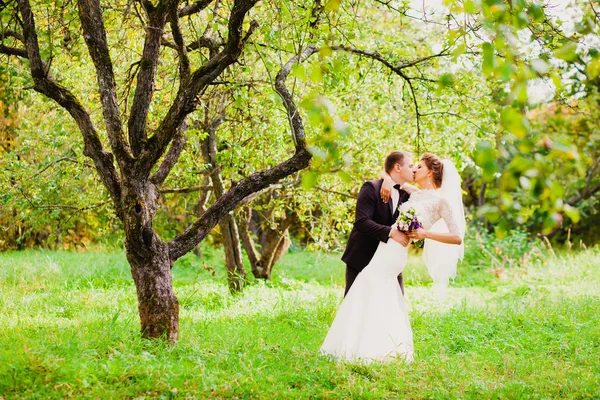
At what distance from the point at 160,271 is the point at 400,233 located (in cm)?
226

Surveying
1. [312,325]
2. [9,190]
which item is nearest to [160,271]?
[312,325]

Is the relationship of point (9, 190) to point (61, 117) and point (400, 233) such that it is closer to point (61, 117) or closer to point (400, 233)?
point (61, 117)

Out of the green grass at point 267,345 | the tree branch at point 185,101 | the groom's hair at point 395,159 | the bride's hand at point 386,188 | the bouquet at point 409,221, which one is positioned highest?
the tree branch at point 185,101

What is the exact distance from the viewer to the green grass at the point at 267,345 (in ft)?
15.3

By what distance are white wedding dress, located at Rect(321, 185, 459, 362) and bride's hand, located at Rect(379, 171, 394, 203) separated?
0.66 ft

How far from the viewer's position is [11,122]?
49.6ft

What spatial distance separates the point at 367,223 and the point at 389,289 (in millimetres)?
697

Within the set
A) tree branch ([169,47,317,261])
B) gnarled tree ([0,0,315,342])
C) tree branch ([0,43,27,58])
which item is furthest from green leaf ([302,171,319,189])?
tree branch ([0,43,27,58])

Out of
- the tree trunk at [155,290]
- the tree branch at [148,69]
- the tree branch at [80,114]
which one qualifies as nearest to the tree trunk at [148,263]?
the tree trunk at [155,290]

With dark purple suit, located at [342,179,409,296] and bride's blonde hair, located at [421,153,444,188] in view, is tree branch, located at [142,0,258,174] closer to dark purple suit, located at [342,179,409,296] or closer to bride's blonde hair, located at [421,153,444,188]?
dark purple suit, located at [342,179,409,296]

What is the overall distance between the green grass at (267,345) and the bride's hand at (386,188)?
1.60 m

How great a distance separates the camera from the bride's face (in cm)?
611

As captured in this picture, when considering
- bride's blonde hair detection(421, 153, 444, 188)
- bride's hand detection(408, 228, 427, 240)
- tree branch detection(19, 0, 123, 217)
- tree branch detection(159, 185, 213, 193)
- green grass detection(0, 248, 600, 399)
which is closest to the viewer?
green grass detection(0, 248, 600, 399)

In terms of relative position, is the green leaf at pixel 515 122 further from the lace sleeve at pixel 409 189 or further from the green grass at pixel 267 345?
the lace sleeve at pixel 409 189
